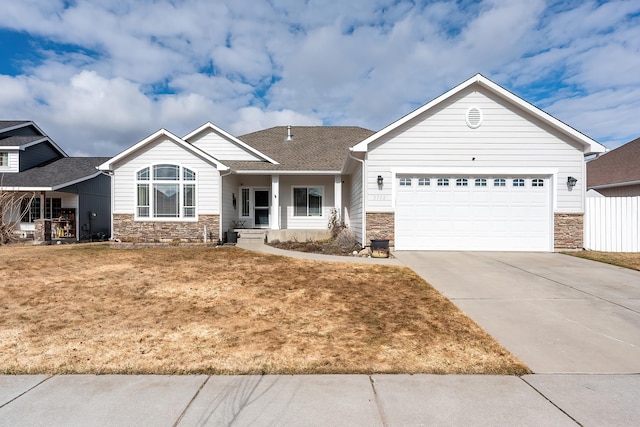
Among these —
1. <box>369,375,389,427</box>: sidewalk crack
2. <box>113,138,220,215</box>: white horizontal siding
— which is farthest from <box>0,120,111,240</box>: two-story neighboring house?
<box>369,375,389,427</box>: sidewalk crack

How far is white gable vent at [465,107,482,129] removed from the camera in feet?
40.0

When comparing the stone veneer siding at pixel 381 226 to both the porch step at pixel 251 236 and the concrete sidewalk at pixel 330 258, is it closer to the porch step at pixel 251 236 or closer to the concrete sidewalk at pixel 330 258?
the concrete sidewalk at pixel 330 258

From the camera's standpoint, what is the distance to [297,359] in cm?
397

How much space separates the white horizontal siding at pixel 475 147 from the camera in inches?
476

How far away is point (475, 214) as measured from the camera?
39.9 ft

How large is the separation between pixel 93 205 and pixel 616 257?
2603 centimetres

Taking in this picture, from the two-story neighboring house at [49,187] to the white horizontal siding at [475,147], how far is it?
16725 mm

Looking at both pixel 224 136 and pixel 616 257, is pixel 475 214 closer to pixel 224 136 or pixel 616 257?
pixel 616 257

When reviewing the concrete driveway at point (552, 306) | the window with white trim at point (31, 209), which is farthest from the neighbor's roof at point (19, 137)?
the concrete driveway at point (552, 306)

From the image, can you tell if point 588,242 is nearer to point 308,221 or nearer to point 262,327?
point 308,221

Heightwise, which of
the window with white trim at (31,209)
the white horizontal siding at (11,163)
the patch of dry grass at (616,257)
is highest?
the white horizontal siding at (11,163)

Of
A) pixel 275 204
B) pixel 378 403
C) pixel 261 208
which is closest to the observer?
pixel 378 403

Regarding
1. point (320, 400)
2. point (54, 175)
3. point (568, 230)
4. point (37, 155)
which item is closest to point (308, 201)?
point (568, 230)

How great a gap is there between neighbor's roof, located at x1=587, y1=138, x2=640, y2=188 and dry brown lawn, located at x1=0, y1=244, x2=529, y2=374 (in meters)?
21.0
